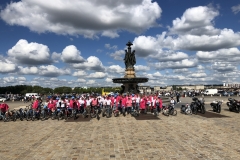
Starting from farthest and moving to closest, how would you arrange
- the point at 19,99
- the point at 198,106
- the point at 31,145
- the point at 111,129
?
the point at 19,99 → the point at 198,106 → the point at 111,129 → the point at 31,145

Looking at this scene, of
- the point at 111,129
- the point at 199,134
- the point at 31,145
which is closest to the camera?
the point at 31,145

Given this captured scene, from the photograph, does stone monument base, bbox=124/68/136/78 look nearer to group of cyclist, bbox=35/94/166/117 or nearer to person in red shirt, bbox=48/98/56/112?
group of cyclist, bbox=35/94/166/117

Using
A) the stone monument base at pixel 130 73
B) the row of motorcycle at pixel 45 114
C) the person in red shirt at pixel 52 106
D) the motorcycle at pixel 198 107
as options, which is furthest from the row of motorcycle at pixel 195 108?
the stone monument base at pixel 130 73

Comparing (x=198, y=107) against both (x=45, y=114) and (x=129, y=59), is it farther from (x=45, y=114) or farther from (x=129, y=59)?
(x=129, y=59)

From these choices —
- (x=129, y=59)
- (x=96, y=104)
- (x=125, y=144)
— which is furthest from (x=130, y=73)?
(x=125, y=144)

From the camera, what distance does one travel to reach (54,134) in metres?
12.5

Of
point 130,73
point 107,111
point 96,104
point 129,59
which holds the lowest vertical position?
point 107,111

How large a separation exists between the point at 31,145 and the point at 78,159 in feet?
10.6

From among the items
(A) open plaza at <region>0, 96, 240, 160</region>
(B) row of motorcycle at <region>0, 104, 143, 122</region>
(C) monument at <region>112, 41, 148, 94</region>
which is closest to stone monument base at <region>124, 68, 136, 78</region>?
(C) monument at <region>112, 41, 148, 94</region>

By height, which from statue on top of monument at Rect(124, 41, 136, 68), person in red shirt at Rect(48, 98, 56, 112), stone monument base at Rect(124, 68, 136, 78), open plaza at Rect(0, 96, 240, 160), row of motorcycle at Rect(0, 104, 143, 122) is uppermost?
statue on top of monument at Rect(124, 41, 136, 68)

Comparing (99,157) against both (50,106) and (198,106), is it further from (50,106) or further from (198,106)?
(198,106)

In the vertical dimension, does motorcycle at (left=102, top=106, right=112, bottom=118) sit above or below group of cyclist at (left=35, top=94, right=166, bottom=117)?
below

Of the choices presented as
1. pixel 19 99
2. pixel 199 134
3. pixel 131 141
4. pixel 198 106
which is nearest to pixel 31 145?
pixel 131 141

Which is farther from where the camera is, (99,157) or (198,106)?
(198,106)
